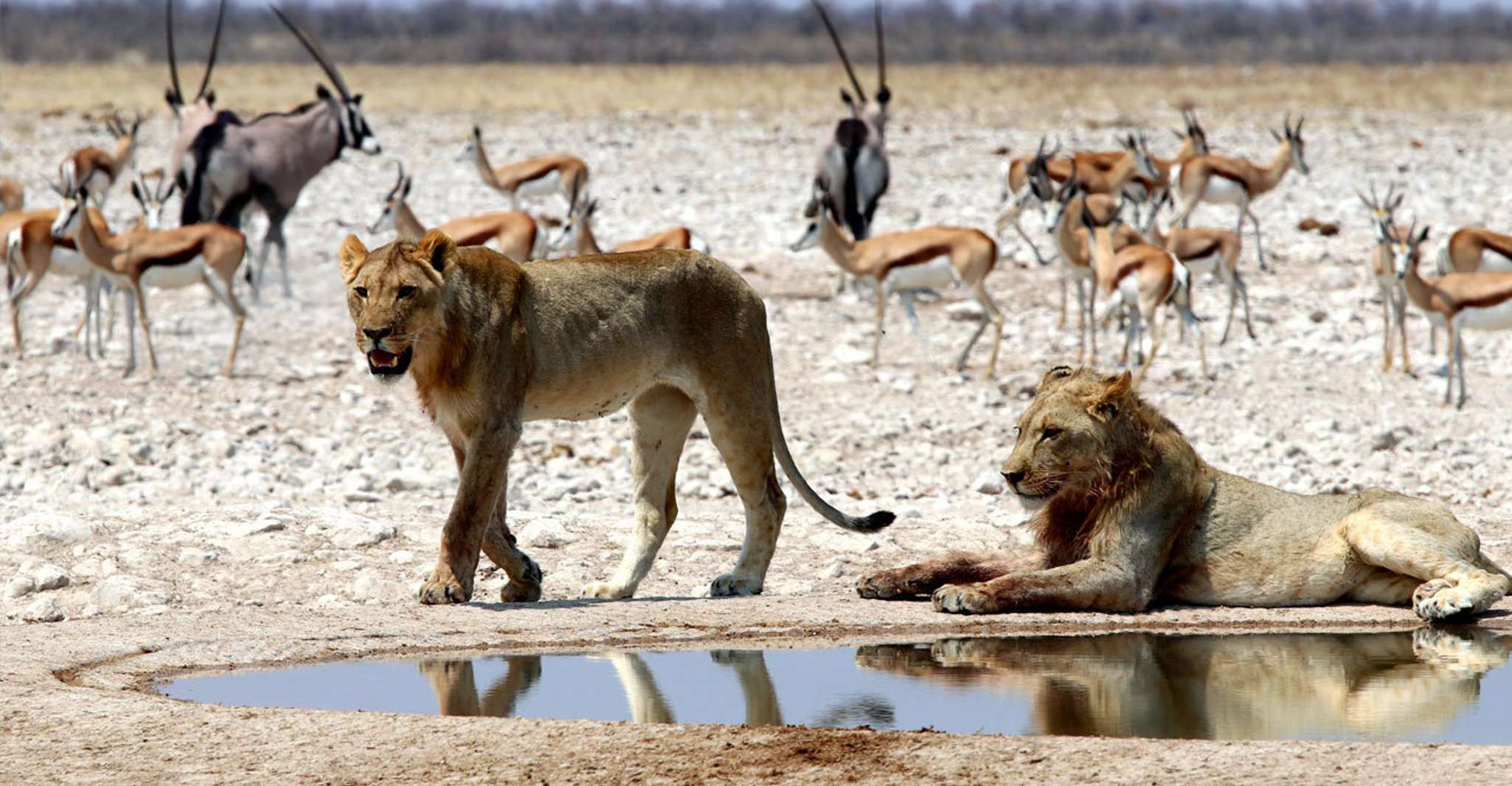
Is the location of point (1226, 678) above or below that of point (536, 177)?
above

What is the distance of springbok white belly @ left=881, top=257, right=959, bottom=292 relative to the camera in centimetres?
1720

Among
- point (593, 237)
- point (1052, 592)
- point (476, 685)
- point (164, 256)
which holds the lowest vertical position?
point (593, 237)

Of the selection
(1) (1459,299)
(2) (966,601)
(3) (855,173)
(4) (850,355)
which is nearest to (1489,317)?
(1) (1459,299)

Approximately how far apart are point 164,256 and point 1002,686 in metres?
11.6

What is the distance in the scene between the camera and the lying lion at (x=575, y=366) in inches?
289

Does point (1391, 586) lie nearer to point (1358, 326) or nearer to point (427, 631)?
point (427, 631)

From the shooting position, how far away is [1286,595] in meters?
7.56

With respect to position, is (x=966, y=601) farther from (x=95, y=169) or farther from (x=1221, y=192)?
(x=95, y=169)

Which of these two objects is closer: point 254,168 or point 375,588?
point 375,588

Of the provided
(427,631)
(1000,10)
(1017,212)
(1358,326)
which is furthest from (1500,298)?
(1000,10)

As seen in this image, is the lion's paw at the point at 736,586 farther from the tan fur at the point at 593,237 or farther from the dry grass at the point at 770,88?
the dry grass at the point at 770,88

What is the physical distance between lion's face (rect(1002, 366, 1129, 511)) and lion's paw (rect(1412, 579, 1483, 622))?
3.77 ft

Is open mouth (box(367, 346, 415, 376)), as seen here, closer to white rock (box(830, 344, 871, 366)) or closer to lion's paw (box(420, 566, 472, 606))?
lion's paw (box(420, 566, 472, 606))

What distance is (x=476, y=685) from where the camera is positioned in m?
6.08
